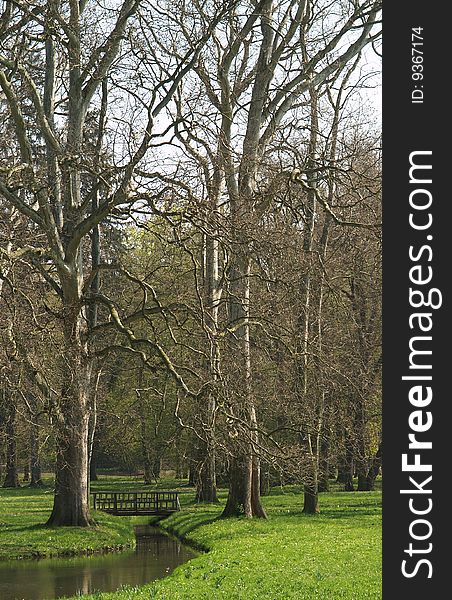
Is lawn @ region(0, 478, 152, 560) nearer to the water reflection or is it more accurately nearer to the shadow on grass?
the water reflection

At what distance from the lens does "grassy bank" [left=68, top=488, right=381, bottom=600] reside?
1466cm

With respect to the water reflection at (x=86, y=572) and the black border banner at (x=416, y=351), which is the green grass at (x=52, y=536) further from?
the black border banner at (x=416, y=351)

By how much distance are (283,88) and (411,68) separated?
17561 millimetres

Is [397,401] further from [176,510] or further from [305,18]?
[176,510]

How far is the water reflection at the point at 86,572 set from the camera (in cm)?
1744

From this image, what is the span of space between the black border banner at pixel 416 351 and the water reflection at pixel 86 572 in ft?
34.7

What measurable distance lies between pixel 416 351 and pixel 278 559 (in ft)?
38.7

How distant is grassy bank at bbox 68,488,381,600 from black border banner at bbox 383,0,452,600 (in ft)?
22.2

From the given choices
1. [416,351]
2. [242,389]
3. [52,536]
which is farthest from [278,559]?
[416,351]

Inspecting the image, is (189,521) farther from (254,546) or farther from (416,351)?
(416,351)

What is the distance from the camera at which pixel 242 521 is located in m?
25.1

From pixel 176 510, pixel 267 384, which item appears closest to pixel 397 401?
pixel 267 384

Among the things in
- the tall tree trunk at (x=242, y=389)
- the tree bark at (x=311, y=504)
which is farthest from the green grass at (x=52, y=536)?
the tree bark at (x=311, y=504)

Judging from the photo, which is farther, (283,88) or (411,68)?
(283,88)
